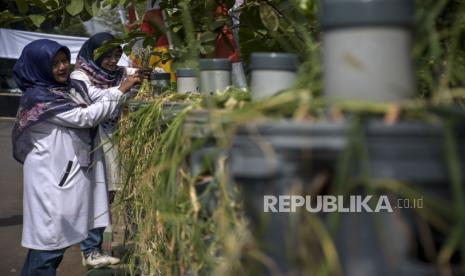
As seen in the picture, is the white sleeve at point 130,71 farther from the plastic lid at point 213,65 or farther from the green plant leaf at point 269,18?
the plastic lid at point 213,65

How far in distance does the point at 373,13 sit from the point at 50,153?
8.91 ft

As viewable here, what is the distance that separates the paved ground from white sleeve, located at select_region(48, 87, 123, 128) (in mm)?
1539

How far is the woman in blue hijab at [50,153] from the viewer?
3.50m

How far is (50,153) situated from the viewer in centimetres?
Answer: 352

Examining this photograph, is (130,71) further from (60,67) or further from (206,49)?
(206,49)

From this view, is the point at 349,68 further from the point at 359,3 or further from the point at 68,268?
the point at 68,268

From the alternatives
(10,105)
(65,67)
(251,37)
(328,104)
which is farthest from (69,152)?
(10,105)

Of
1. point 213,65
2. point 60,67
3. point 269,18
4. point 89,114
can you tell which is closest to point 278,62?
point 213,65

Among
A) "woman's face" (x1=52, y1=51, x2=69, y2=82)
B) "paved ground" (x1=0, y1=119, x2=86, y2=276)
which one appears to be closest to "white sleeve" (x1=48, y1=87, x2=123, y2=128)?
"woman's face" (x1=52, y1=51, x2=69, y2=82)

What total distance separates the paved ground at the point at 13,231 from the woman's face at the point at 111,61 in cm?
147

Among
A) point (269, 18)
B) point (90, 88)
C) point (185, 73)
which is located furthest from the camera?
point (90, 88)

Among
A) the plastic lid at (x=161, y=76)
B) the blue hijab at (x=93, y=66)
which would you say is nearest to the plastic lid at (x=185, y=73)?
the plastic lid at (x=161, y=76)

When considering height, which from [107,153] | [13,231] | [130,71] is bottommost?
[13,231]

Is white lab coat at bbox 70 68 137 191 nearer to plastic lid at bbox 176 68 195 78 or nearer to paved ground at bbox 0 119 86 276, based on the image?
paved ground at bbox 0 119 86 276
